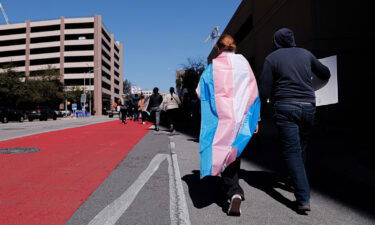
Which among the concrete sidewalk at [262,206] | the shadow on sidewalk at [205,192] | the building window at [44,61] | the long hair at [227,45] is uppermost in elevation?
the building window at [44,61]

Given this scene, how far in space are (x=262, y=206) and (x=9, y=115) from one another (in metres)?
29.7

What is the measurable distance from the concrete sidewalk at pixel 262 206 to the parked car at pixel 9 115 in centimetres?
2705

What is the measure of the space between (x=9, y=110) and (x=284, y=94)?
30139 mm

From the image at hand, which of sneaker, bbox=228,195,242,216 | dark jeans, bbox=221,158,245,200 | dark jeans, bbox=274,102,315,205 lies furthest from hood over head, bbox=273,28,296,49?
sneaker, bbox=228,195,242,216

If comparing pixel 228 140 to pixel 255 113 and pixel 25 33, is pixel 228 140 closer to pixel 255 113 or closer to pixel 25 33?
pixel 255 113

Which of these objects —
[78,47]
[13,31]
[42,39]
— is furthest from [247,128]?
[13,31]

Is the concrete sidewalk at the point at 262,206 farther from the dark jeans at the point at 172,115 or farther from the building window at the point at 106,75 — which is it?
the building window at the point at 106,75

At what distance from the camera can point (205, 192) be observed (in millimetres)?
3844

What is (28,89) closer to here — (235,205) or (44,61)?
(44,61)

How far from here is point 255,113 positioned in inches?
124

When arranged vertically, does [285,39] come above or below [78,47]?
below

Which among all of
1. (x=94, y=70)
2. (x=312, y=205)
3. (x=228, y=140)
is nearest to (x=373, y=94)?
(x=312, y=205)

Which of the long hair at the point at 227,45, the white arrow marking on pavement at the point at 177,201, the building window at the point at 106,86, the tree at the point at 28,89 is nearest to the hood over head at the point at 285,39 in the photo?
the long hair at the point at 227,45

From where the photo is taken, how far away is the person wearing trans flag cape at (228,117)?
119 inches
